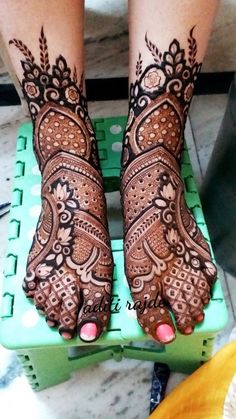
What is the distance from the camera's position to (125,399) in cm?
89

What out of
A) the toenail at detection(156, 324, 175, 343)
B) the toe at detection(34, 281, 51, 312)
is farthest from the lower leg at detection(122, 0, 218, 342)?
the toe at detection(34, 281, 51, 312)

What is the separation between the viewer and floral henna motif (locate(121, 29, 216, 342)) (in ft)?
2.36

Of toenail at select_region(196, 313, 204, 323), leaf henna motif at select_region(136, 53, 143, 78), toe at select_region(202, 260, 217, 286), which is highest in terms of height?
leaf henna motif at select_region(136, 53, 143, 78)

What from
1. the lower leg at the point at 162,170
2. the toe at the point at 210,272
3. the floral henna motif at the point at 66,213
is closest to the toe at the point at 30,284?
the floral henna motif at the point at 66,213

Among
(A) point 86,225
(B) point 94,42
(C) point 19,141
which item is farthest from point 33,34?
(B) point 94,42

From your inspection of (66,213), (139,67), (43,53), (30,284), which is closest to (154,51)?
(139,67)

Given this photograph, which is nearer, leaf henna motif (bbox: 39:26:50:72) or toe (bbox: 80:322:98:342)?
toe (bbox: 80:322:98:342)

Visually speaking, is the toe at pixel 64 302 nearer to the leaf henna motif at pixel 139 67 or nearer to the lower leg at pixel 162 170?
the lower leg at pixel 162 170

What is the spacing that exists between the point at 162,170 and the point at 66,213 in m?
0.15

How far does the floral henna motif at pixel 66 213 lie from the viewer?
0.72m

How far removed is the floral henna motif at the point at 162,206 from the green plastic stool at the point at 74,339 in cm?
2

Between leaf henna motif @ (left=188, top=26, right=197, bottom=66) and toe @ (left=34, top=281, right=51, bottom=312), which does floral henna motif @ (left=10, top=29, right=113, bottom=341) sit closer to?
toe @ (left=34, top=281, right=51, bottom=312)

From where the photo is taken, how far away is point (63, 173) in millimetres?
798

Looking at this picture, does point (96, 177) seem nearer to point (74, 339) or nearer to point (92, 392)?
point (74, 339)
